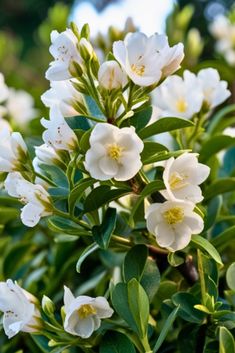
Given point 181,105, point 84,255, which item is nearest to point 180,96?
point 181,105

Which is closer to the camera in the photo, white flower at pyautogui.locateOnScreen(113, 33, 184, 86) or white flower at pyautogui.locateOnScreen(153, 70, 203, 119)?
white flower at pyautogui.locateOnScreen(113, 33, 184, 86)

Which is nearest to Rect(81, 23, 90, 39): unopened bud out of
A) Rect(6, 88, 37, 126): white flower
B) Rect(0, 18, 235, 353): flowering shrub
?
Rect(0, 18, 235, 353): flowering shrub

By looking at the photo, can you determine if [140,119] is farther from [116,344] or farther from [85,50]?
[116,344]

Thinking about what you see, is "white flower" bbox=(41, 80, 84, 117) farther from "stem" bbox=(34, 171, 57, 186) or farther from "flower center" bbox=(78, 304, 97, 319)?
"flower center" bbox=(78, 304, 97, 319)

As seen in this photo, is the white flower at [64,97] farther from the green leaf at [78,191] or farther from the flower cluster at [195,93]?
the flower cluster at [195,93]

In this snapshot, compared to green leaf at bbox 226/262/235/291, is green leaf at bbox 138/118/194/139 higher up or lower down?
higher up

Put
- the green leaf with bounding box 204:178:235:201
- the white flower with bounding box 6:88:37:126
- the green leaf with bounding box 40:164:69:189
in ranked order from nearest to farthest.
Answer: the green leaf with bounding box 40:164:69:189 → the green leaf with bounding box 204:178:235:201 → the white flower with bounding box 6:88:37:126

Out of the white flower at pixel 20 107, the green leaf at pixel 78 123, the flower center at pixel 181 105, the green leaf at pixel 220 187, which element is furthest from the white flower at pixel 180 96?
the white flower at pixel 20 107
